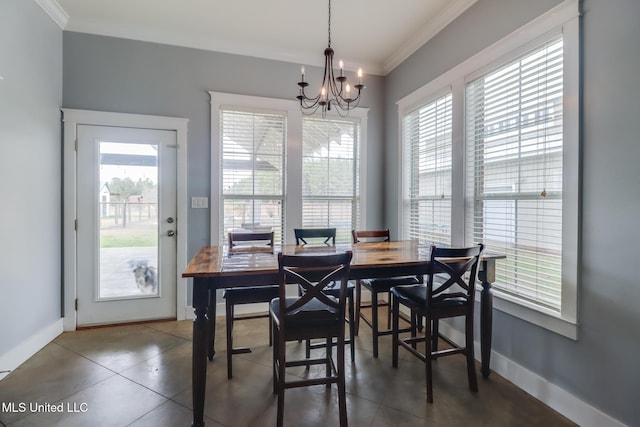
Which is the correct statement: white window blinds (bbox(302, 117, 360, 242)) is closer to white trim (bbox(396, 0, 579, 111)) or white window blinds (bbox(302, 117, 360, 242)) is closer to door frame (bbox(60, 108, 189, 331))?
white trim (bbox(396, 0, 579, 111))

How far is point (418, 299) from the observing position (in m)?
1.96

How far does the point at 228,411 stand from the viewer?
1.75 meters

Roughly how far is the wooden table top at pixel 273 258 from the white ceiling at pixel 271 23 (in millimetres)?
2034

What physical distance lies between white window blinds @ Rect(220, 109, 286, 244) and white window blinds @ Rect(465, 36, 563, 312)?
75.5 inches

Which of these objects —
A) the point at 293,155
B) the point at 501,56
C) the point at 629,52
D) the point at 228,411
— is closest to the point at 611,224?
the point at 629,52

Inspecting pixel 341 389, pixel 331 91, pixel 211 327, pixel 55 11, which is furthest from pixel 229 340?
pixel 55 11

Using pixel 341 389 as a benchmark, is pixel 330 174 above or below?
above

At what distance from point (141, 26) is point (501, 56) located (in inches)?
124

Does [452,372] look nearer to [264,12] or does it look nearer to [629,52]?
[629,52]

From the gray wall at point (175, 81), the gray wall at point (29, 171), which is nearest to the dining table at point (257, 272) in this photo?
the gray wall at point (175, 81)

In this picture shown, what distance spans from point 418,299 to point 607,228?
1045 mm

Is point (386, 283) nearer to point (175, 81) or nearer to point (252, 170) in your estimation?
point (252, 170)

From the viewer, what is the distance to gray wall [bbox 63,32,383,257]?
285 cm

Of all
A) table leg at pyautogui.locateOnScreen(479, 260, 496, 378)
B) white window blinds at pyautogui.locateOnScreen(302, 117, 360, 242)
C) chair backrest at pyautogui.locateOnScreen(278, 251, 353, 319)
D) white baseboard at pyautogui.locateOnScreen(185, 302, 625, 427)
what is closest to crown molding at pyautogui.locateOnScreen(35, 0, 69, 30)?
white window blinds at pyautogui.locateOnScreen(302, 117, 360, 242)
